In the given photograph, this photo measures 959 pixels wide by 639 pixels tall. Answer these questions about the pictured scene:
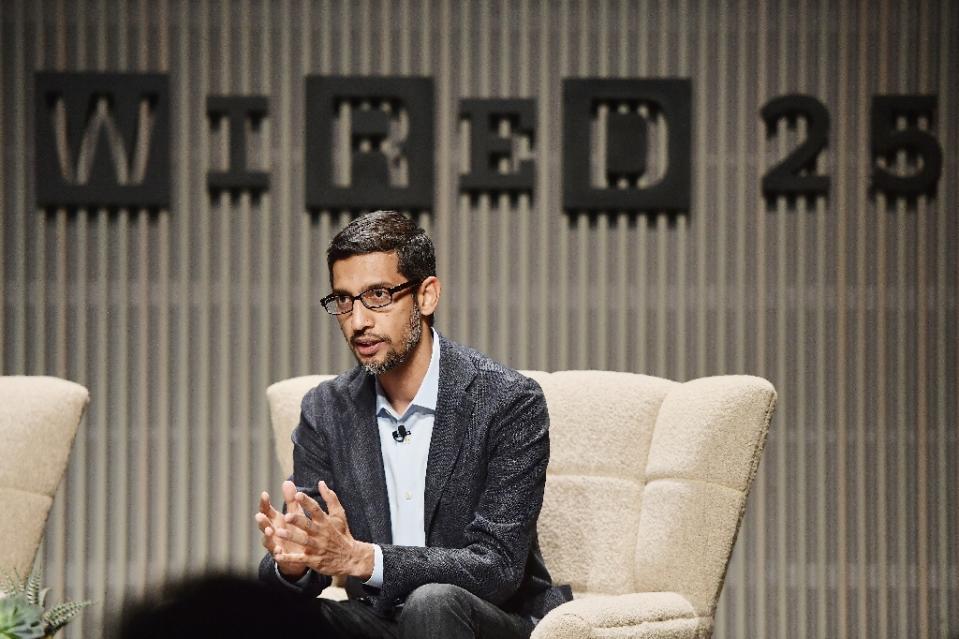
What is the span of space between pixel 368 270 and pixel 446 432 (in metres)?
0.40

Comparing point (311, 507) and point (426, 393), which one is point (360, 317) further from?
point (311, 507)

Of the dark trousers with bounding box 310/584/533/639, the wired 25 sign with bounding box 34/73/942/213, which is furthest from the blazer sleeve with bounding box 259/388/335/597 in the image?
the wired 25 sign with bounding box 34/73/942/213

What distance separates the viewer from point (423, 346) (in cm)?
254

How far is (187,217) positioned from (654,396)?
5.98 ft

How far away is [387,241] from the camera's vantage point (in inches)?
95.3

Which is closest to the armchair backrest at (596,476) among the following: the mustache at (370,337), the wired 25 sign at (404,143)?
the mustache at (370,337)

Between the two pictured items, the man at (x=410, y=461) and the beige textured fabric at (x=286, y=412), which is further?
the beige textured fabric at (x=286, y=412)

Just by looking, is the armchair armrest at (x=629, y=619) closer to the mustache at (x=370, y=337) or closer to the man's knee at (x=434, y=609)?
the man's knee at (x=434, y=609)

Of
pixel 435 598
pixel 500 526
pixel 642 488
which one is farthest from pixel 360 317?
pixel 642 488

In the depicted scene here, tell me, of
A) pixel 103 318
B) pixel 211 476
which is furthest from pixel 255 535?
pixel 103 318

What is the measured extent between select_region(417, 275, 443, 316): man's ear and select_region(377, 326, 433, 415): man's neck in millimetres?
54

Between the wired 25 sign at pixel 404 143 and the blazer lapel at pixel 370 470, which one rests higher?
the wired 25 sign at pixel 404 143

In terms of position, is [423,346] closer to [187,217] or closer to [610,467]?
[610,467]

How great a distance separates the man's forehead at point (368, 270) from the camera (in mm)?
2418
